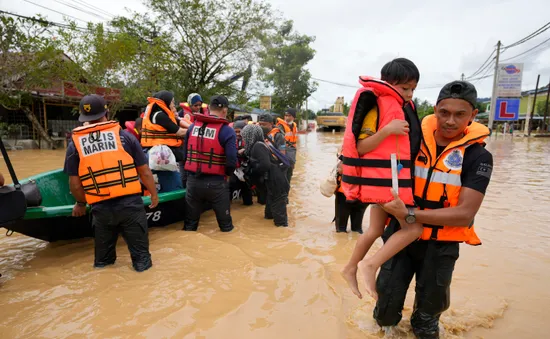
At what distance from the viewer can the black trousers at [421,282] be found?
2.05 meters

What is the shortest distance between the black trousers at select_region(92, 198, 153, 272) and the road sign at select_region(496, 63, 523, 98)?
1300 inches

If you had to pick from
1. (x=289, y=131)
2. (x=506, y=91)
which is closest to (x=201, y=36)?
(x=289, y=131)

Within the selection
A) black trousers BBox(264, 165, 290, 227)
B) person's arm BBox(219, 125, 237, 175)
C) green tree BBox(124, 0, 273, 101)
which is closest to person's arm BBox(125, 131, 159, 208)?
person's arm BBox(219, 125, 237, 175)

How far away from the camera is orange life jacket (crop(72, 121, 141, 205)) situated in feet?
9.99

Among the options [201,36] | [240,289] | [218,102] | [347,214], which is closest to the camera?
[240,289]

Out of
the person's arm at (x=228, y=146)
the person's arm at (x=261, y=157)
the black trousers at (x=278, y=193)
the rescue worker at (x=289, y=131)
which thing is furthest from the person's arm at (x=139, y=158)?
the rescue worker at (x=289, y=131)

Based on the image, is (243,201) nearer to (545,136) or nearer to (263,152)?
(263,152)

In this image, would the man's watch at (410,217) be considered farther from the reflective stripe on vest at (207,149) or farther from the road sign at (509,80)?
the road sign at (509,80)

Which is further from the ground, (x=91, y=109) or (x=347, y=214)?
(x=91, y=109)

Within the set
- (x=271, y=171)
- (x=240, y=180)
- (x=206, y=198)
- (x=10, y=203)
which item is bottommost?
(x=240, y=180)

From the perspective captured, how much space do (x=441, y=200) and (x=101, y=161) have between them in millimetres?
2810

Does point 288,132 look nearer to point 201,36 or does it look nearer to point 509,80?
point 201,36

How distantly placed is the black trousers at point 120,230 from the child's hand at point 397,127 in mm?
2475

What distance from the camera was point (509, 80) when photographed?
28156mm
